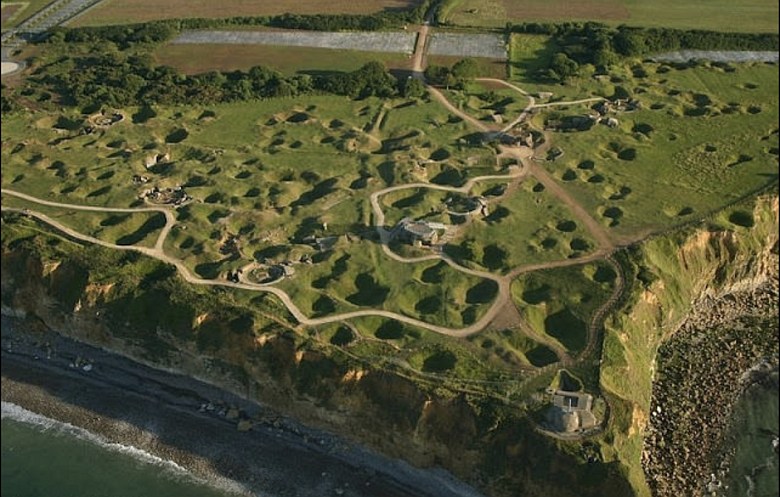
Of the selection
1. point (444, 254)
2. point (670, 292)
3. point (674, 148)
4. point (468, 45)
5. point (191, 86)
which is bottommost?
point (670, 292)

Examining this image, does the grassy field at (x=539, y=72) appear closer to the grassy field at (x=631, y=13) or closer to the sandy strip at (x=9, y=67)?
the grassy field at (x=631, y=13)

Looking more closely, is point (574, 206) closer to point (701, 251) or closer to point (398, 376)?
point (701, 251)

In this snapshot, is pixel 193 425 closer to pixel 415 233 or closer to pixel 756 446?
pixel 415 233

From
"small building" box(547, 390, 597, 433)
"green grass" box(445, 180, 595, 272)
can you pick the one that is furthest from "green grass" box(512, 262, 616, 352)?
"small building" box(547, 390, 597, 433)

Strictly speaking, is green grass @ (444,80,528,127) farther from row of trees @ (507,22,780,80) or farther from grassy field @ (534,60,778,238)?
row of trees @ (507,22,780,80)

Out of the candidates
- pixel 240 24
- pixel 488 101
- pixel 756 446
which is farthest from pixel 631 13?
pixel 756 446

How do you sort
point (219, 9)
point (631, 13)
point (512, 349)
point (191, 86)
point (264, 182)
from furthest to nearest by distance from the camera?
point (219, 9) < point (631, 13) < point (191, 86) < point (264, 182) < point (512, 349)

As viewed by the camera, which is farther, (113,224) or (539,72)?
(539,72)

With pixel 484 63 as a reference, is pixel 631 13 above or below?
above
